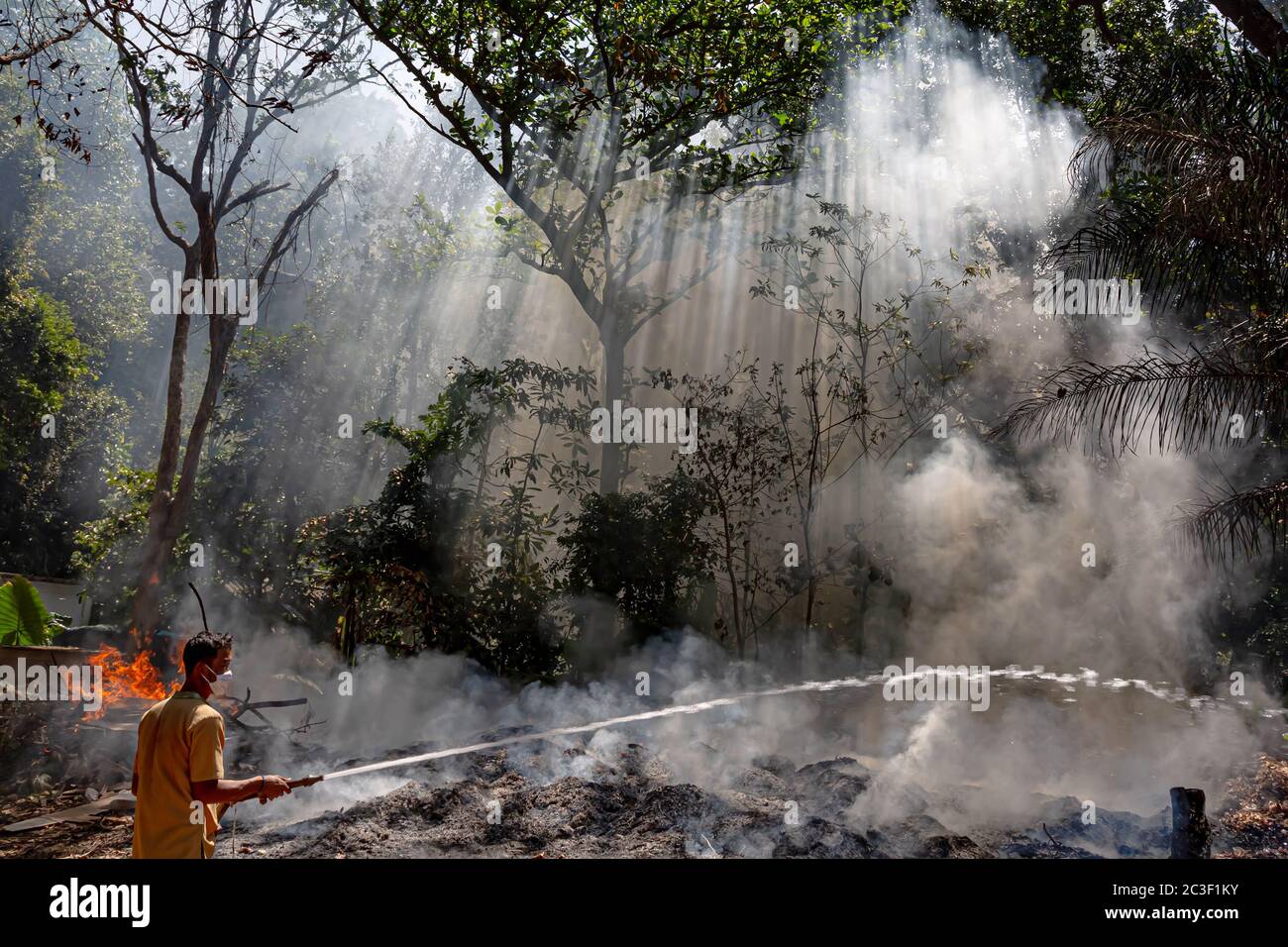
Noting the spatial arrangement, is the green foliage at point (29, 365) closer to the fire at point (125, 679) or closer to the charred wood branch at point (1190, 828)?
the fire at point (125, 679)

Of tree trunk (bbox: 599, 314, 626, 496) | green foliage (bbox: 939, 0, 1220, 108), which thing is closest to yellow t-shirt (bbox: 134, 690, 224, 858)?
tree trunk (bbox: 599, 314, 626, 496)

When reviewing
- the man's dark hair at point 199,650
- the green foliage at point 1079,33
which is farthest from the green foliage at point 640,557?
the green foliage at point 1079,33

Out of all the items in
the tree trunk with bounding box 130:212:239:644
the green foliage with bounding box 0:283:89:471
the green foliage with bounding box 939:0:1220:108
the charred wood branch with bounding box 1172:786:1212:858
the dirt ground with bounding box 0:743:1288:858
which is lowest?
the dirt ground with bounding box 0:743:1288:858

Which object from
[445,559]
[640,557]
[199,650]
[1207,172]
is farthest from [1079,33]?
[199,650]

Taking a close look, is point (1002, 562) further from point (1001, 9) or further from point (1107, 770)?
point (1001, 9)

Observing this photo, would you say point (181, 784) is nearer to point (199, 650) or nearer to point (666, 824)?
point (199, 650)

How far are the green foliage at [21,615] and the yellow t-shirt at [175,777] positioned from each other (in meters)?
5.86

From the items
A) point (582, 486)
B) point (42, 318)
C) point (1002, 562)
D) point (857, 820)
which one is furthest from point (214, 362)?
point (42, 318)

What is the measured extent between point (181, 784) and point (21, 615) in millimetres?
6087

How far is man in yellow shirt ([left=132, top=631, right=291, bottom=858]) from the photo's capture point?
3.52 metres

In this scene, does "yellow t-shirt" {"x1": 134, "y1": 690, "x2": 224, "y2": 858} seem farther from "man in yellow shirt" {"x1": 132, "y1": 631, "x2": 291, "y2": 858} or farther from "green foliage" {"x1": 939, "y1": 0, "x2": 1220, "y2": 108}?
"green foliage" {"x1": 939, "y1": 0, "x2": 1220, "y2": 108}

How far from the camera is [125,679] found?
8180 millimetres

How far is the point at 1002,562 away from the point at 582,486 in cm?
548

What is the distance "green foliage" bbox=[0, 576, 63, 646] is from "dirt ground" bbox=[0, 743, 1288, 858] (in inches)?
78.1
